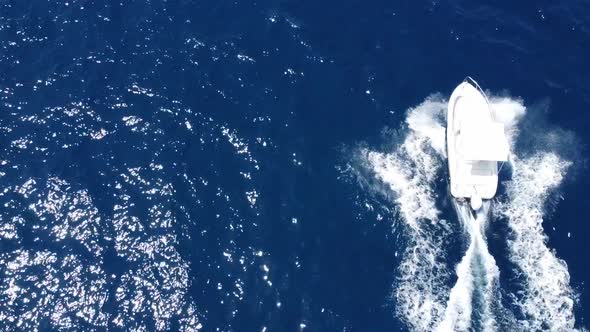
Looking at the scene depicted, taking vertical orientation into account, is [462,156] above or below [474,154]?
above

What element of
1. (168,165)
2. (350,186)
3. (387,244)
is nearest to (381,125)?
(350,186)

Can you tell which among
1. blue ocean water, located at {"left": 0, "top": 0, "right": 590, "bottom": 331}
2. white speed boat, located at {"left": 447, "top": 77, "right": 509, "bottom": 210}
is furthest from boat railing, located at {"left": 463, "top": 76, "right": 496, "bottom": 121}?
blue ocean water, located at {"left": 0, "top": 0, "right": 590, "bottom": 331}

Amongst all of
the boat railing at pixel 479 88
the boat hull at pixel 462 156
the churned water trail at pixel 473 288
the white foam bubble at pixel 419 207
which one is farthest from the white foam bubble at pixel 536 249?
the white foam bubble at pixel 419 207

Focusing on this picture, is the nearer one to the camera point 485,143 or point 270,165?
point 485,143

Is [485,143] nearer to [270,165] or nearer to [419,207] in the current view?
[419,207]

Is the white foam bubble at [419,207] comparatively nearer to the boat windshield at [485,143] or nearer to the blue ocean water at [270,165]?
the blue ocean water at [270,165]

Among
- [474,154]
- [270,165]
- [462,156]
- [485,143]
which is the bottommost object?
[270,165]

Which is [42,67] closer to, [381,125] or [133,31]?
[133,31]

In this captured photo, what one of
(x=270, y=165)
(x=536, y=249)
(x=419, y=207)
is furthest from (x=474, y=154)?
(x=270, y=165)

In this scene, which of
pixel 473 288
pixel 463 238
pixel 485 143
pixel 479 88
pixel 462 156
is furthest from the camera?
pixel 479 88
